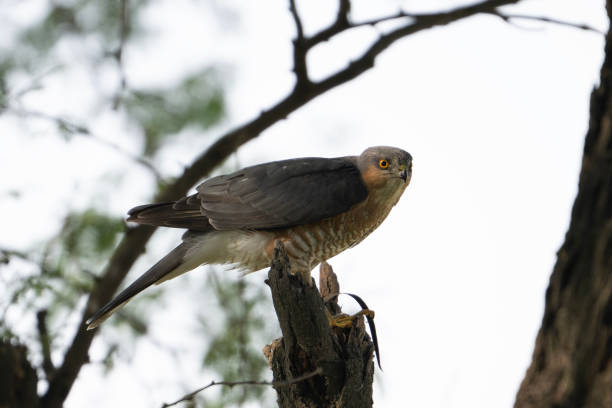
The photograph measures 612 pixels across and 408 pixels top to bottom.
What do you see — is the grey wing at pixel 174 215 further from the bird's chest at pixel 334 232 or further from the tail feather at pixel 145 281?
the bird's chest at pixel 334 232

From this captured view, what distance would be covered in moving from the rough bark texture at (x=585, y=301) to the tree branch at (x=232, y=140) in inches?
130

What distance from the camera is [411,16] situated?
5.50 m

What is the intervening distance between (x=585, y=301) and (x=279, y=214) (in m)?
3.25

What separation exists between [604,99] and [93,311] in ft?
14.4

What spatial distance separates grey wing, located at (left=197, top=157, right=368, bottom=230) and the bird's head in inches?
3.3

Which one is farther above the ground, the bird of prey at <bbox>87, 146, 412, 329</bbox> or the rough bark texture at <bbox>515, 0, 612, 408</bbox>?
the bird of prey at <bbox>87, 146, 412, 329</bbox>

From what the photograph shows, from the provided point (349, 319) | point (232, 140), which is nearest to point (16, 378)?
point (349, 319)

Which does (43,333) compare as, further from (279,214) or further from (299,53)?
(299,53)

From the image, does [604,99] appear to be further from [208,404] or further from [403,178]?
[208,404]

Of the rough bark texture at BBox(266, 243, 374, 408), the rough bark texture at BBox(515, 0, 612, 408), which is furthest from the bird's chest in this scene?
the rough bark texture at BBox(515, 0, 612, 408)

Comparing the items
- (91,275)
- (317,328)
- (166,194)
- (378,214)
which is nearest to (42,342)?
(91,275)

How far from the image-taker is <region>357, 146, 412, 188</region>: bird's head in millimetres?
5430

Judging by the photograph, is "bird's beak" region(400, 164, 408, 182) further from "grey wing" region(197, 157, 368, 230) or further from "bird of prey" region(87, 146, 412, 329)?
"grey wing" region(197, 157, 368, 230)

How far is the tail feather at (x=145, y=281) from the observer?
513 centimetres
